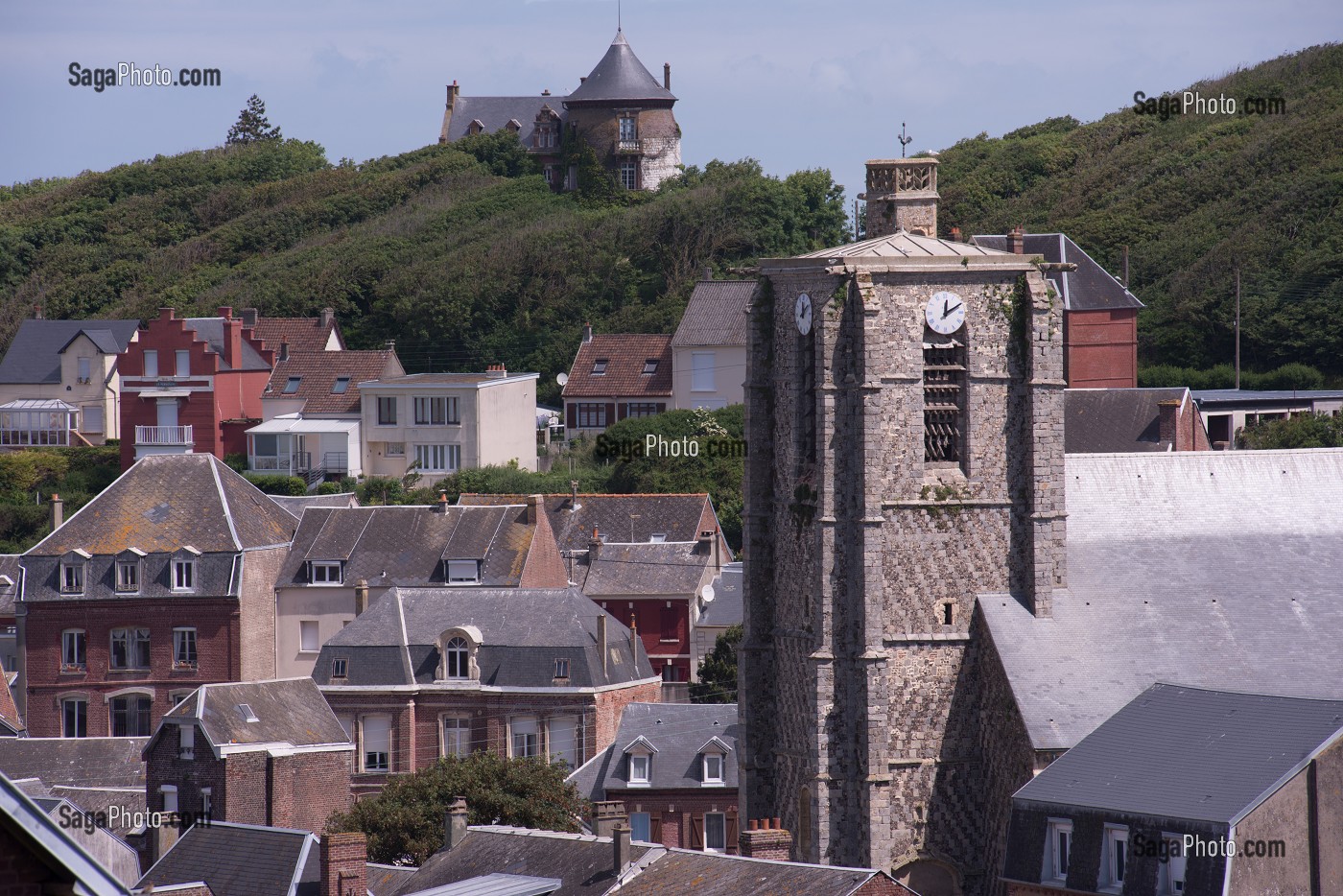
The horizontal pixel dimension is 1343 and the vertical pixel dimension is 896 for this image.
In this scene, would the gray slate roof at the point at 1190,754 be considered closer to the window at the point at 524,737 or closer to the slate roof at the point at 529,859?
the slate roof at the point at 529,859

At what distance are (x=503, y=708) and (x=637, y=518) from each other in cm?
1295

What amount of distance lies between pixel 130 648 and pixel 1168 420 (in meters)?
24.2

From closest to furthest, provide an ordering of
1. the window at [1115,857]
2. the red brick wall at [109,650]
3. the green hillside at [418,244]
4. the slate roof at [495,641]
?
the window at [1115,857], the slate roof at [495,641], the red brick wall at [109,650], the green hillside at [418,244]

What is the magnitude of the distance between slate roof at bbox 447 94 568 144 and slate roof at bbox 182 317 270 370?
2958cm

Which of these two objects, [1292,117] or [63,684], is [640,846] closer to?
[63,684]

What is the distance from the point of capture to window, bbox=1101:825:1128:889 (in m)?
25.1

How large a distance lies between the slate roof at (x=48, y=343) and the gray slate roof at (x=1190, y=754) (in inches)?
2110

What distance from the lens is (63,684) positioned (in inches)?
1944

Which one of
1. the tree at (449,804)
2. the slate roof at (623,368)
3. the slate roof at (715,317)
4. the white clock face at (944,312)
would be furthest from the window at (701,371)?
the white clock face at (944,312)

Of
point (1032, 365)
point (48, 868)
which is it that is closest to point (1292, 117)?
point (1032, 365)

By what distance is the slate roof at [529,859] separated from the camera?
26.5 metres

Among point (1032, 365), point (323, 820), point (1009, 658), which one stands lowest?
point (323, 820)

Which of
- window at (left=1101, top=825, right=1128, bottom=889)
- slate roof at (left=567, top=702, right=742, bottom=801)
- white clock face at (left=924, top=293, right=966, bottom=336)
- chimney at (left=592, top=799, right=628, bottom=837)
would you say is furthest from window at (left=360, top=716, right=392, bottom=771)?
window at (left=1101, top=825, right=1128, bottom=889)

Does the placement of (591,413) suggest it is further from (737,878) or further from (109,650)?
(737,878)
